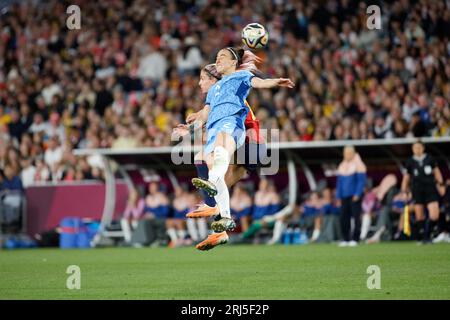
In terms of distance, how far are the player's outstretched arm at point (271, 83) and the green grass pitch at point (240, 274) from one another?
7.53 ft

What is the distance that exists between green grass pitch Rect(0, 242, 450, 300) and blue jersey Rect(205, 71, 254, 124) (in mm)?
2089

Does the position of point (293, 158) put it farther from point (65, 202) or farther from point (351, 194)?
point (65, 202)

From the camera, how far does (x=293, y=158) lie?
71.1 feet

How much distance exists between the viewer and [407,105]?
68.2 feet

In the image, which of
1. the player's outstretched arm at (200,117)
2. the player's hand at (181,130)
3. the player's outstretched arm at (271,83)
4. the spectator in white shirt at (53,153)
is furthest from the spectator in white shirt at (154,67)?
the player's outstretched arm at (271,83)

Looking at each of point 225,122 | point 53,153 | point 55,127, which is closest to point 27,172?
point 53,153

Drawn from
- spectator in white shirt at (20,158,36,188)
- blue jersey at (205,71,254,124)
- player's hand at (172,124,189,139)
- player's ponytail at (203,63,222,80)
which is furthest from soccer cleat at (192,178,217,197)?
spectator in white shirt at (20,158,36,188)

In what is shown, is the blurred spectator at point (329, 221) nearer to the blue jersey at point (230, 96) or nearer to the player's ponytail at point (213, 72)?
the player's ponytail at point (213, 72)

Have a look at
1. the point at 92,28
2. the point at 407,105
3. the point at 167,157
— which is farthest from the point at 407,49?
the point at 92,28

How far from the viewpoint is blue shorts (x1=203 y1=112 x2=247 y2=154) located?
36.2 ft

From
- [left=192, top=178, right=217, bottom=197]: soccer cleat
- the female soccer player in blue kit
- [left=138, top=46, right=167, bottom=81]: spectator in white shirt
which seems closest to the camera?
[left=192, top=178, right=217, bottom=197]: soccer cleat

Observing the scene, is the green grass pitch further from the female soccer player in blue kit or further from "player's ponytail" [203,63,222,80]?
"player's ponytail" [203,63,222,80]

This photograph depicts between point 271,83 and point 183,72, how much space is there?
1567 centimetres

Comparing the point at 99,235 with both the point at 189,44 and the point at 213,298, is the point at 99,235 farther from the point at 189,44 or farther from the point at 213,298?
the point at 213,298
